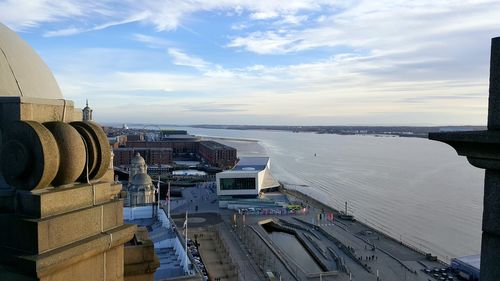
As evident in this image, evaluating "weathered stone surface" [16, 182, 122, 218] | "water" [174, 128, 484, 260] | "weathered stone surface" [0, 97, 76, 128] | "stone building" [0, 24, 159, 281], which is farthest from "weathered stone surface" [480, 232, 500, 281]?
"water" [174, 128, 484, 260]

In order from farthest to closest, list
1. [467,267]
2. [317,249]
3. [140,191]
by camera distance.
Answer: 1. [140,191]
2. [317,249]
3. [467,267]

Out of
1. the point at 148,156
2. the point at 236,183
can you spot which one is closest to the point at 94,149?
the point at 236,183

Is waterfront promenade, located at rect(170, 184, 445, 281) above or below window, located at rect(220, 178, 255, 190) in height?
below

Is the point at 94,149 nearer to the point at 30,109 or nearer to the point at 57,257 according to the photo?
the point at 30,109

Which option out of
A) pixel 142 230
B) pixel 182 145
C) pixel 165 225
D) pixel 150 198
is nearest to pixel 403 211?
pixel 150 198

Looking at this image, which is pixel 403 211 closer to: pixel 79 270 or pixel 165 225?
pixel 165 225

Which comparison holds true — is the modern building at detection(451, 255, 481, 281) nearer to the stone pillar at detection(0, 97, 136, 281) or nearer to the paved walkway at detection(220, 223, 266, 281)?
the paved walkway at detection(220, 223, 266, 281)
